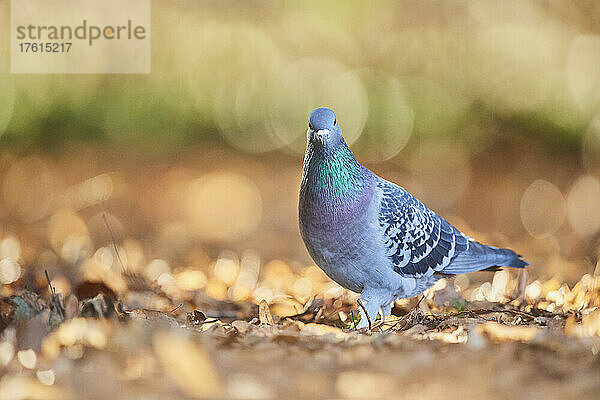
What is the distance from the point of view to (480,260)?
1119 mm

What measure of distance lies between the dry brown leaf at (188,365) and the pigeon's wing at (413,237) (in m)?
0.43

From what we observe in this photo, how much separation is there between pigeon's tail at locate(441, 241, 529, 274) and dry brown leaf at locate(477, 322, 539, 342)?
37 cm

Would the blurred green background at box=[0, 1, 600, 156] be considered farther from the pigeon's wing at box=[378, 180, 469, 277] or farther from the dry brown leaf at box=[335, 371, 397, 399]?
the dry brown leaf at box=[335, 371, 397, 399]

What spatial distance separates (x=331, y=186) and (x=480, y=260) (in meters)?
0.35

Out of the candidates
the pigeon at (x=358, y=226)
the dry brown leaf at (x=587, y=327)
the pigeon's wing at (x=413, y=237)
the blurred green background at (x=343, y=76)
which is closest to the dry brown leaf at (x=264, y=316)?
the pigeon at (x=358, y=226)

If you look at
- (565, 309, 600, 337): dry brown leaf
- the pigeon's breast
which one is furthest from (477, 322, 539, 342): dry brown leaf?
the pigeon's breast

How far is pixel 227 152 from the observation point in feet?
7.38

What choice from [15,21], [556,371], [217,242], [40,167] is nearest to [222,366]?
A: [556,371]

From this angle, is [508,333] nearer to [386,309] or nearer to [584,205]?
[386,309]

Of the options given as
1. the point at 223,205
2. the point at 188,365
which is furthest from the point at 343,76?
the point at 188,365

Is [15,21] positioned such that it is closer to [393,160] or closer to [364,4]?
[364,4]

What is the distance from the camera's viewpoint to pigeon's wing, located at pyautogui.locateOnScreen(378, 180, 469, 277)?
100cm

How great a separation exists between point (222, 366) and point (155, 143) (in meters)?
1.65

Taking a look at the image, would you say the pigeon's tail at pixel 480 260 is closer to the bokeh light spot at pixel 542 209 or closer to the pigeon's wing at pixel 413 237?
the pigeon's wing at pixel 413 237
